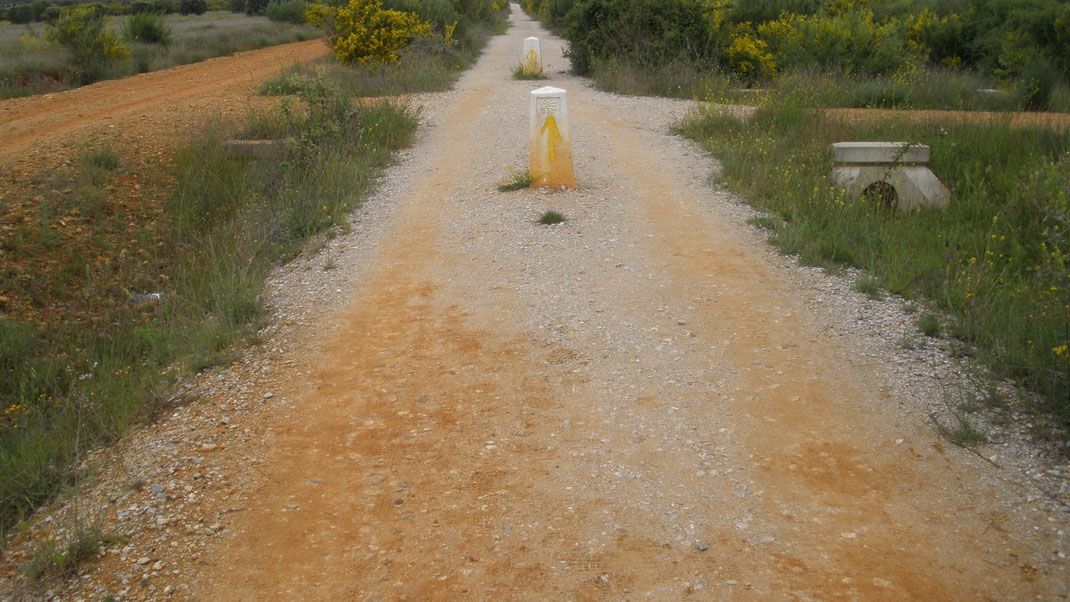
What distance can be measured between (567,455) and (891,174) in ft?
19.0

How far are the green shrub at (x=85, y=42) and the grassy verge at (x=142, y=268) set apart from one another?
9.45 metres

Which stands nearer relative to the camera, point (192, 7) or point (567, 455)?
point (567, 455)

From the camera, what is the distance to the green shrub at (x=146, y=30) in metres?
23.6

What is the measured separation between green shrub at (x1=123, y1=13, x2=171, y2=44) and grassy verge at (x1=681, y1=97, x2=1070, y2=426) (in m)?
18.6

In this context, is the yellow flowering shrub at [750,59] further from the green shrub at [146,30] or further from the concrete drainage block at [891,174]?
the green shrub at [146,30]

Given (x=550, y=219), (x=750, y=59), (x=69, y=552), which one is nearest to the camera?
(x=69, y=552)

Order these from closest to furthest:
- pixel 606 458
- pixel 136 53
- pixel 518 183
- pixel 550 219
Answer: pixel 606 458 → pixel 550 219 → pixel 518 183 → pixel 136 53

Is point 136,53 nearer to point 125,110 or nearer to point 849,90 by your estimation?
point 125,110

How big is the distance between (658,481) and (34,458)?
3.16 meters

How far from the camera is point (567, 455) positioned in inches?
164

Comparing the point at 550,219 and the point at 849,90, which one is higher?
the point at 849,90

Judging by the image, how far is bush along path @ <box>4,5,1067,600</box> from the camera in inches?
133

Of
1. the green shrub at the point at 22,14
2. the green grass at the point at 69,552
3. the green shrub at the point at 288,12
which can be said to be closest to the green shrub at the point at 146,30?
the green shrub at the point at 288,12

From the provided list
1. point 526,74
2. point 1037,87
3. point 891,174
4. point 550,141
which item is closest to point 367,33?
point 526,74
